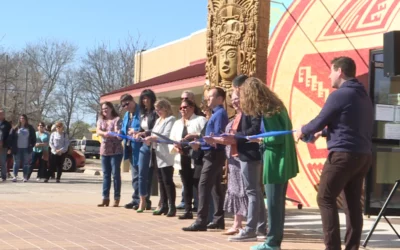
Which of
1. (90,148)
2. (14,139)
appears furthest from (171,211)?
(90,148)

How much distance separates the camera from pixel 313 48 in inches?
534

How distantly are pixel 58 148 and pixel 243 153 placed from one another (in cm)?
1280

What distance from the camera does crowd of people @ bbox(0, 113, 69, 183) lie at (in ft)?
66.8

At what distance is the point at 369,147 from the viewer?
7.19 meters

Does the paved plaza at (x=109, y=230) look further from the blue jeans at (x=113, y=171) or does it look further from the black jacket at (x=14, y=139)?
the black jacket at (x=14, y=139)

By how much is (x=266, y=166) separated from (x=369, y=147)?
46.2 inches

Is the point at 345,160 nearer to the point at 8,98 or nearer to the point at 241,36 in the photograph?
the point at 241,36

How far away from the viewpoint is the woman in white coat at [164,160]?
11.4m

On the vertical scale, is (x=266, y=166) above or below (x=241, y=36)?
below

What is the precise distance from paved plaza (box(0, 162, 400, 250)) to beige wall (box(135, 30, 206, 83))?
18.2m

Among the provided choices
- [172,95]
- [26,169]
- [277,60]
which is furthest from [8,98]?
[277,60]

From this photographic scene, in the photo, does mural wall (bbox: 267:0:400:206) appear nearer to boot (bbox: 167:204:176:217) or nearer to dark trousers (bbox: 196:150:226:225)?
boot (bbox: 167:204:176:217)

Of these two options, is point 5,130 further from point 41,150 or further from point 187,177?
point 187,177

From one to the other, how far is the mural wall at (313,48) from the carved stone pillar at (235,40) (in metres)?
2.63
